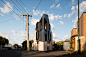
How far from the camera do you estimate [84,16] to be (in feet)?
81.4

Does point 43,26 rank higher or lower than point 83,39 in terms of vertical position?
higher

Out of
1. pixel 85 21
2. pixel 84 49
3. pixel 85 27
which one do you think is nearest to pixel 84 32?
pixel 85 27

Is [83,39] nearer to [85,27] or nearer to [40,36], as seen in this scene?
[85,27]

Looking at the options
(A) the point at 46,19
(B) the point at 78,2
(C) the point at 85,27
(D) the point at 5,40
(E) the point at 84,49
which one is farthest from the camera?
(D) the point at 5,40

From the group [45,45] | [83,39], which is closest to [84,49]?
[83,39]

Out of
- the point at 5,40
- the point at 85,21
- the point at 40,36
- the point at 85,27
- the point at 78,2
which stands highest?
the point at 78,2

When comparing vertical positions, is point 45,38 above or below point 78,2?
below

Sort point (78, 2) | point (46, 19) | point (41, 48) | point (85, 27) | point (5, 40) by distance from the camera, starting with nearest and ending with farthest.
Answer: point (78, 2)
point (85, 27)
point (41, 48)
point (46, 19)
point (5, 40)

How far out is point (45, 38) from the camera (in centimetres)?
3975

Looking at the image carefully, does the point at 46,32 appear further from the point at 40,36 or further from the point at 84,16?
the point at 84,16

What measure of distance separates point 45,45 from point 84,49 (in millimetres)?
17000

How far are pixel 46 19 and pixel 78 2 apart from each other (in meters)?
21.2

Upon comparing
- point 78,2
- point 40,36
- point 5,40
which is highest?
point 78,2

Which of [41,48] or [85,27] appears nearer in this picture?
[85,27]
